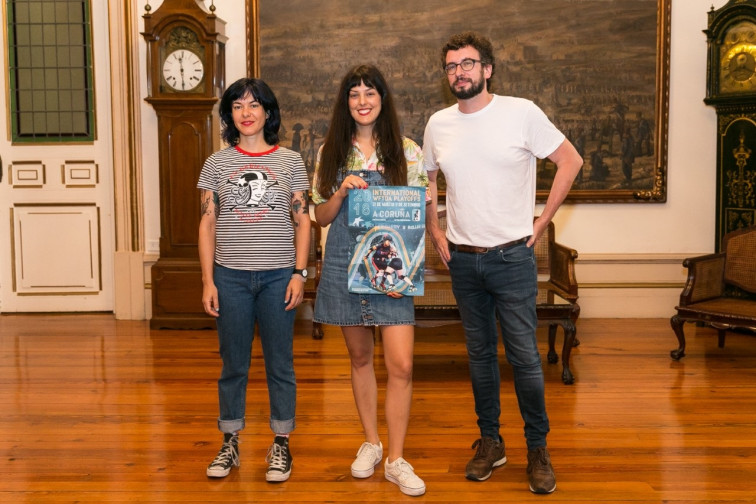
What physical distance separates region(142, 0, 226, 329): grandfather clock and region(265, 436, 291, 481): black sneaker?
11.0 feet

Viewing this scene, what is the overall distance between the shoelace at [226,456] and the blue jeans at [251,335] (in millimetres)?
103

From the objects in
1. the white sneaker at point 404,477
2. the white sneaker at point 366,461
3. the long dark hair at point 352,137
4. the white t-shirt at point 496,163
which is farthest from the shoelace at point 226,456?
the white t-shirt at point 496,163

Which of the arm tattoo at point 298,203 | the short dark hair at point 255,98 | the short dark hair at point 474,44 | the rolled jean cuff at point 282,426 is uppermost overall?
the short dark hair at point 474,44

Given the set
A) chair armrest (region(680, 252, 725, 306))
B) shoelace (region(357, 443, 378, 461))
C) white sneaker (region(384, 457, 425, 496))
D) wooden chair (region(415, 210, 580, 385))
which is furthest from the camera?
chair armrest (region(680, 252, 725, 306))

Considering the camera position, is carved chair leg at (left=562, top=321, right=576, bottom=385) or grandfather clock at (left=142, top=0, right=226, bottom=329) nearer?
carved chair leg at (left=562, top=321, right=576, bottom=385)

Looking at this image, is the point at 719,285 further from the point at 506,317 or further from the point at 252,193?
the point at 252,193

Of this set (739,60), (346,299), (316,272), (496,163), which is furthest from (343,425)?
(739,60)

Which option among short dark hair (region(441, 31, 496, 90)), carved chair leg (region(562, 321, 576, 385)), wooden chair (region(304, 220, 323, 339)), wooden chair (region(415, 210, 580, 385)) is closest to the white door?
wooden chair (region(304, 220, 323, 339))

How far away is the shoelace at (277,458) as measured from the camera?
138 inches

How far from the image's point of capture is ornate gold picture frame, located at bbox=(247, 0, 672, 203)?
22.6 feet

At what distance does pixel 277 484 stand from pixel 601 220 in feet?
14.2

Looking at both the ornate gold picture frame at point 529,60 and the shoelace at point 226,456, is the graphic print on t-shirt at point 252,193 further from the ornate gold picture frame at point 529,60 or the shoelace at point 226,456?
the ornate gold picture frame at point 529,60

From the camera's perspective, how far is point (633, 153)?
6.96 metres

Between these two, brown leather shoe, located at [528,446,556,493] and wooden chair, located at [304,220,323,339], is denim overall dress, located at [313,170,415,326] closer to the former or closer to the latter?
brown leather shoe, located at [528,446,556,493]
